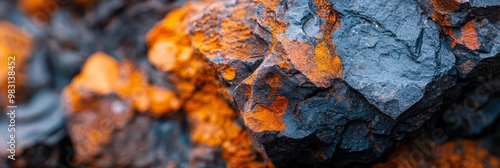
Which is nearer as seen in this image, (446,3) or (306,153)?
(446,3)

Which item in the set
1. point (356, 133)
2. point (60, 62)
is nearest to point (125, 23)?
point (60, 62)

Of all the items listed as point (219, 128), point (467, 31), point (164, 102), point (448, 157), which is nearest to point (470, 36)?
point (467, 31)

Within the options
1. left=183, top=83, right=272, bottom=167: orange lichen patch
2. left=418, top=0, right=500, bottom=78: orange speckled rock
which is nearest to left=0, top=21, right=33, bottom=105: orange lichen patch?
left=183, top=83, right=272, bottom=167: orange lichen patch

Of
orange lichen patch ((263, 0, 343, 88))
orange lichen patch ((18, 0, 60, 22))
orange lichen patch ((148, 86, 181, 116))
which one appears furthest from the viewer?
orange lichen patch ((18, 0, 60, 22))

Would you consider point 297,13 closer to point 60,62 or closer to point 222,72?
point 222,72

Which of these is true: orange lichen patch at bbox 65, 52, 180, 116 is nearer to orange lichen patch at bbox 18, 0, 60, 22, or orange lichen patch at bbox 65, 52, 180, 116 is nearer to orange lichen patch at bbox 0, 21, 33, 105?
orange lichen patch at bbox 0, 21, 33, 105

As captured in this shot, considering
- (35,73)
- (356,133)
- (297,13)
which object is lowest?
(35,73)

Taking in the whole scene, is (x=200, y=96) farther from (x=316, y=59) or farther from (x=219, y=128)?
(x=316, y=59)
